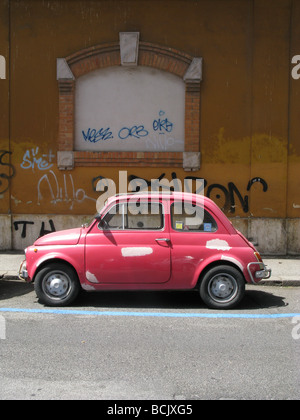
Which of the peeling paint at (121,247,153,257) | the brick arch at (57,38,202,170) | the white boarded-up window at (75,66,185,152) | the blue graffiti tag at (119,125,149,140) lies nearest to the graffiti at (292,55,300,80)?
the brick arch at (57,38,202,170)

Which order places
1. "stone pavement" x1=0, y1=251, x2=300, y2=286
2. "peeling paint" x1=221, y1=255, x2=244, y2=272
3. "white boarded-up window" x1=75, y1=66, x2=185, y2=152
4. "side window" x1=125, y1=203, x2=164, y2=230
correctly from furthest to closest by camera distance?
"white boarded-up window" x1=75, y1=66, x2=185, y2=152
"stone pavement" x1=0, y1=251, x2=300, y2=286
"side window" x1=125, y1=203, x2=164, y2=230
"peeling paint" x1=221, y1=255, x2=244, y2=272

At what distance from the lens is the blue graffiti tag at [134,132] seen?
10.2m

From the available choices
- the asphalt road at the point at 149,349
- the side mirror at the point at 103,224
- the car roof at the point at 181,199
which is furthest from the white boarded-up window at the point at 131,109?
the asphalt road at the point at 149,349

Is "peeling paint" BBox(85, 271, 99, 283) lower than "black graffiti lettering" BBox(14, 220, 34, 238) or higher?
lower

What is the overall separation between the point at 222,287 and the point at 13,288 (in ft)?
11.8

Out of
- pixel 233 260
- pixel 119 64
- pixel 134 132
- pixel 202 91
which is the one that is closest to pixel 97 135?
pixel 134 132

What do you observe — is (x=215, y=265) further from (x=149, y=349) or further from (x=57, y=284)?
(x=57, y=284)

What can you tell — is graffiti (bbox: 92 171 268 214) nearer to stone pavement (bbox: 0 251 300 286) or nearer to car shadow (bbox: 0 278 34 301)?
stone pavement (bbox: 0 251 300 286)

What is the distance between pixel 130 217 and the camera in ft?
19.8

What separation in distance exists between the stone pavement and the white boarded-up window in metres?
3.17

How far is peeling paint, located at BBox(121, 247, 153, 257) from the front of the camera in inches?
233

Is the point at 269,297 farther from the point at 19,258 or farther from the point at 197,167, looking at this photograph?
the point at 19,258

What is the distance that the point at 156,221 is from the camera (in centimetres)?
611

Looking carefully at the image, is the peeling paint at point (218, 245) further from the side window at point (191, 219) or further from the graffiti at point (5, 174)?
the graffiti at point (5, 174)
